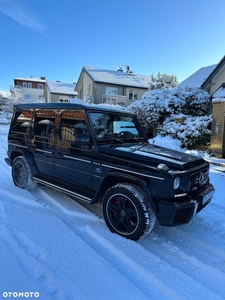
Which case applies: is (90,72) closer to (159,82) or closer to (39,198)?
(159,82)

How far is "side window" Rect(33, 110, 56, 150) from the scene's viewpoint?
4066mm

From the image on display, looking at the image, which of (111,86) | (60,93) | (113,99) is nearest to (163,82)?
(113,99)

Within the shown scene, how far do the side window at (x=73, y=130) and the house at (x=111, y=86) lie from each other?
68.2ft

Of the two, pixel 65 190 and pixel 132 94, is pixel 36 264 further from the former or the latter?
pixel 132 94

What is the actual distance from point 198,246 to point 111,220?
4.05 ft

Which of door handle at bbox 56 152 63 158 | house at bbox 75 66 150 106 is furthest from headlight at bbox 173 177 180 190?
house at bbox 75 66 150 106

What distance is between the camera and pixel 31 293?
1.93 metres

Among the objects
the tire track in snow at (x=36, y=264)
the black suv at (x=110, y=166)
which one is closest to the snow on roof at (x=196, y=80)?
the black suv at (x=110, y=166)

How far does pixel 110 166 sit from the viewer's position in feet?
10.2

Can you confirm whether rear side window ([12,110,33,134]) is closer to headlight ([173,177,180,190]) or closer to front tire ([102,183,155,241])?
front tire ([102,183,155,241])

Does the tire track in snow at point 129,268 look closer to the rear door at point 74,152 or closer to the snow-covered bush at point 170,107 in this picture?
the rear door at point 74,152

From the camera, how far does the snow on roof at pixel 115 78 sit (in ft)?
83.9

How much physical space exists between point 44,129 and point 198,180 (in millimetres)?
3003

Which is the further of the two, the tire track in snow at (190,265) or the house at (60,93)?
the house at (60,93)
